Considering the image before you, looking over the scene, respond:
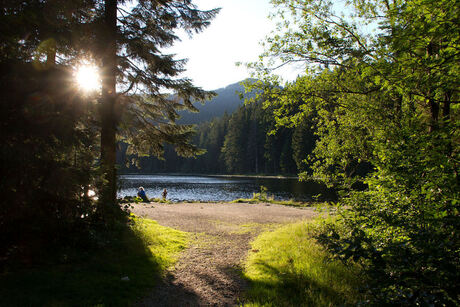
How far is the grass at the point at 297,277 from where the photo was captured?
4379 millimetres

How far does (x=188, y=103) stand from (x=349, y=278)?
23.9 feet

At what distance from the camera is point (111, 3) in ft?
26.3

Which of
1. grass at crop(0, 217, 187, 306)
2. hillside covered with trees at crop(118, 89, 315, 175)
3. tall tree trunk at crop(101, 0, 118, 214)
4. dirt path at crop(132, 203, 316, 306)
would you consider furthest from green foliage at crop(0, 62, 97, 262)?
hillside covered with trees at crop(118, 89, 315, 175)

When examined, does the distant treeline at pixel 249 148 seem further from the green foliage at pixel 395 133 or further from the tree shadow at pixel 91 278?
the tree shadow at pixel 91 278

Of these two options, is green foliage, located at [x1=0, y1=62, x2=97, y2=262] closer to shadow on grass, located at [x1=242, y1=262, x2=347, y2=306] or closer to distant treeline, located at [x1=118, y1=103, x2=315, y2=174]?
shadow on grass, located at [x1=242, y1=262, x2=347, y2=306]

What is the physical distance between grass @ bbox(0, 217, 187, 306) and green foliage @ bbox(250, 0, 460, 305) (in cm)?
356

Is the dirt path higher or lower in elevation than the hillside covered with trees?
lower

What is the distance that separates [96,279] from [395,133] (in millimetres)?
6064

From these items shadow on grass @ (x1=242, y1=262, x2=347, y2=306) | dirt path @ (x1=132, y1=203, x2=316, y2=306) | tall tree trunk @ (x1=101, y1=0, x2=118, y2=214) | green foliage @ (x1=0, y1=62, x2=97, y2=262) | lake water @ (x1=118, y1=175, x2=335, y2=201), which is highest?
tall tree trunk @ (x1=101, y1=0, x2=118, y2=214)

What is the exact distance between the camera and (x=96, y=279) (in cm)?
470

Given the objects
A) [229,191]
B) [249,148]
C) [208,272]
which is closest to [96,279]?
[208,272]

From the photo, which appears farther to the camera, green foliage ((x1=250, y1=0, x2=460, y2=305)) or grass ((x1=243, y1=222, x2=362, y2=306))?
grass ((x1=243, y1=222, x2=362, y2=306))

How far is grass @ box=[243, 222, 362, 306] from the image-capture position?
14.4 ft

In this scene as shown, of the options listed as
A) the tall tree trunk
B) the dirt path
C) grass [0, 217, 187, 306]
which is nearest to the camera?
grass [0, 217, 187, 306]
